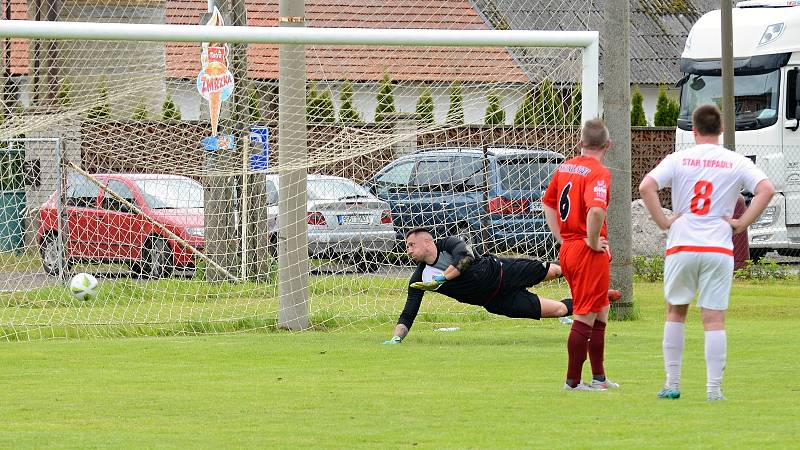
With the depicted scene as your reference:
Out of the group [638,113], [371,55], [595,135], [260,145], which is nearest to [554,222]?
[595,135]

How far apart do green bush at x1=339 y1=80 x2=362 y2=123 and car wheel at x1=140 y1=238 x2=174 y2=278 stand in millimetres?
2753

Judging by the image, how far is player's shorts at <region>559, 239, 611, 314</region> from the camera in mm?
9359

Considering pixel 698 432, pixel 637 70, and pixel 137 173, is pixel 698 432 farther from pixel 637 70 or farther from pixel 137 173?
pixel 637 70

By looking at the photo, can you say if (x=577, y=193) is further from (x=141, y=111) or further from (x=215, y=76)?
(x=215, y=76)

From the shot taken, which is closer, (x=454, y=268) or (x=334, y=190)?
(x=454, y=268)

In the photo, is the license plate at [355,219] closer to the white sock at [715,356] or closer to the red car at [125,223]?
the red car at [125,223]

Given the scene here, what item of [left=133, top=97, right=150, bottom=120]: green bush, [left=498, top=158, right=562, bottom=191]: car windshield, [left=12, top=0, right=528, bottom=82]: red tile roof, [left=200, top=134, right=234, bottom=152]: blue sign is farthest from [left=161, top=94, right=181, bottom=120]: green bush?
[left=498, top=158, right=562, bottom=191]: car windshield

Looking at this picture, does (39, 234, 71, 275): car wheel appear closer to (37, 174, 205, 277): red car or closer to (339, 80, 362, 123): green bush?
(37, 174, 205, 277): red car

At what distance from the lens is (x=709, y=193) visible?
8.54 metres

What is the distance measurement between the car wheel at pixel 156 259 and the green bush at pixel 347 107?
275cm

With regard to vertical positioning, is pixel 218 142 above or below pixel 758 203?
above

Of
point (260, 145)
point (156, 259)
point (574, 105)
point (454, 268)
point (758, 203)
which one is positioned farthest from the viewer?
point (156, 259)

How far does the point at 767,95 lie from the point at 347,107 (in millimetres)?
9386

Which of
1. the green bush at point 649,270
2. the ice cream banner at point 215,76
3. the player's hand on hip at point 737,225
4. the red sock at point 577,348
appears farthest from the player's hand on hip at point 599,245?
the green bush at point 649,270
